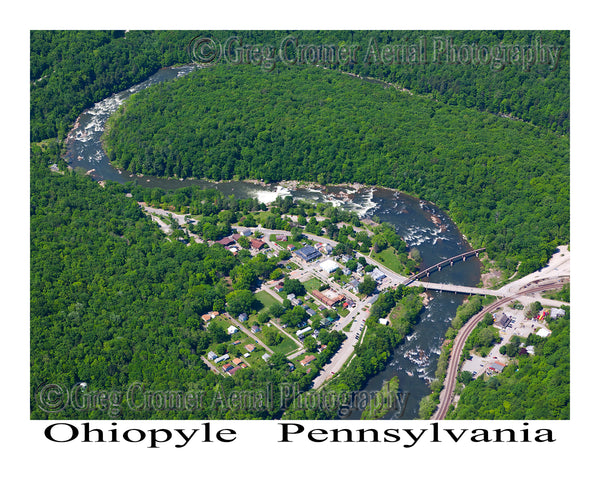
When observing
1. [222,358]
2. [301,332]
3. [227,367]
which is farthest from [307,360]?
[222,358]

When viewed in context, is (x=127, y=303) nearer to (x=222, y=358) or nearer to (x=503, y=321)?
(x=222, y=358)

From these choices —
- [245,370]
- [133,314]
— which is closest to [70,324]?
[133,314]

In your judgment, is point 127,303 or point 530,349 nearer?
point 530,349

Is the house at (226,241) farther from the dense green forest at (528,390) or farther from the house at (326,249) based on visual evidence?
the dense green forest at (528,390)

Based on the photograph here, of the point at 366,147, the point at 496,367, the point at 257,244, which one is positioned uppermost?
the point at 366,147

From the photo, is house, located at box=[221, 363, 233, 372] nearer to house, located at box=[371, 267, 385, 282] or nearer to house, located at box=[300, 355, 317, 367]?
house, located at box=[300, 355, 317, 367]

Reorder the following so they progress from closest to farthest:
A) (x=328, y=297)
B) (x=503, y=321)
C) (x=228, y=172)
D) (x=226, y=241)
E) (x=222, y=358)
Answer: (x=222, y=358) → (x=503, y=321) → (x=328, y=297) → (x=226, y=241) → (x=228, y=172)
